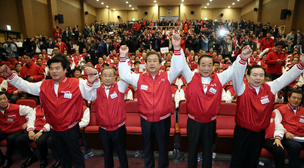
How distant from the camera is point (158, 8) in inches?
838

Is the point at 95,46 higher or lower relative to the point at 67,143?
higher

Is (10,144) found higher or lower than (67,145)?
lower

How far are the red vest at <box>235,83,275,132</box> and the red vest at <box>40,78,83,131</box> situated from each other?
201 centimetres

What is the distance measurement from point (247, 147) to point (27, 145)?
331 cm

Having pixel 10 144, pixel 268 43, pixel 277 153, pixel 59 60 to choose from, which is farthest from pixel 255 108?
pixel 268 43

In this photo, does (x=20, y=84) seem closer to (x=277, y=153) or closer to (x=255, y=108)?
(x=255, y=108)

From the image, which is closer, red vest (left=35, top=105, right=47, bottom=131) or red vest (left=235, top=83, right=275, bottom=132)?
red vest (left=235, top=83, right=275, bottom=132)

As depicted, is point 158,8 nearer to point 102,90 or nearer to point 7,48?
point 7,48

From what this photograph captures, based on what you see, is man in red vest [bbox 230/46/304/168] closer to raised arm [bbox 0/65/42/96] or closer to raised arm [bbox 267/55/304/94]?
raised arm [bbox 267/55/304/94]

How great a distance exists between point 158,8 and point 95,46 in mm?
14256

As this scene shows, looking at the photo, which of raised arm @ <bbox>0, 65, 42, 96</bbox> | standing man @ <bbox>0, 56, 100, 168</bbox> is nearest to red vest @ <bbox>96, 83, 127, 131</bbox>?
standing man @ <bbox>0, 56, 100, 168</bbox>

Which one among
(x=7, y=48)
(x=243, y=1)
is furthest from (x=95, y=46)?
(x=243, y=1)

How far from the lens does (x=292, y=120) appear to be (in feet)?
8.16

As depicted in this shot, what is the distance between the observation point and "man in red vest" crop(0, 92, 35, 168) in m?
2.63
